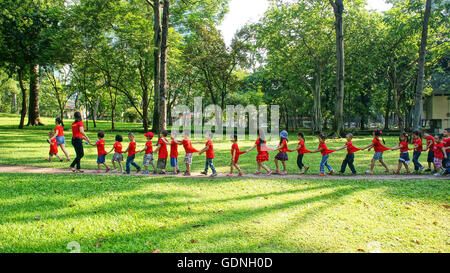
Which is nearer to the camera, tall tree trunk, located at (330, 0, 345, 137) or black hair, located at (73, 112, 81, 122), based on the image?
black hair, located at (73, 112, 81, 122)

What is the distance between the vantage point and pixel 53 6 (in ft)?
93.1

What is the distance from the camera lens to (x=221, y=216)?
17.9 feet

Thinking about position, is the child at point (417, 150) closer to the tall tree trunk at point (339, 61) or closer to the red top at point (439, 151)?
the red top at point (439, 151)

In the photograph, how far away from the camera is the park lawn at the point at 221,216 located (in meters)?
4.30

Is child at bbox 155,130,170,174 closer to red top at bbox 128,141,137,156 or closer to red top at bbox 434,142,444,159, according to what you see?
red top at bbox 128,141,137,156

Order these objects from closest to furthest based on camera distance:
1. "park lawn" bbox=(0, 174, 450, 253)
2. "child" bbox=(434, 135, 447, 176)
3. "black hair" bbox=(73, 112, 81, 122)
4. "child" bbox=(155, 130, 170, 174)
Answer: "park lawn" bbox=(0, 174, 450, 253), "black hair" bbox=(73, 112, 81, 122), "child" bbox=(434, 135, 447, 176), "child" bbox=(155, 130, 170, 174)

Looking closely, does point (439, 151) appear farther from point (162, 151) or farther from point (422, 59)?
point (422, 59)

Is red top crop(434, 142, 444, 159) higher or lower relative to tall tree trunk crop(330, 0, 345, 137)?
lower

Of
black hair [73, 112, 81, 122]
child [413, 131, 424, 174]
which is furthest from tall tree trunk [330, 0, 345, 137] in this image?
black hair [73, 112, 81, 122]

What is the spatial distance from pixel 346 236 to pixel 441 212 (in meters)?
2.79

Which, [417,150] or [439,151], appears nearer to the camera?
[439,151]

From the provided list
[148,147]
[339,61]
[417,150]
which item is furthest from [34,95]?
[417,150]

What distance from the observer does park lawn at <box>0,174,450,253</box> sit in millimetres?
4305
